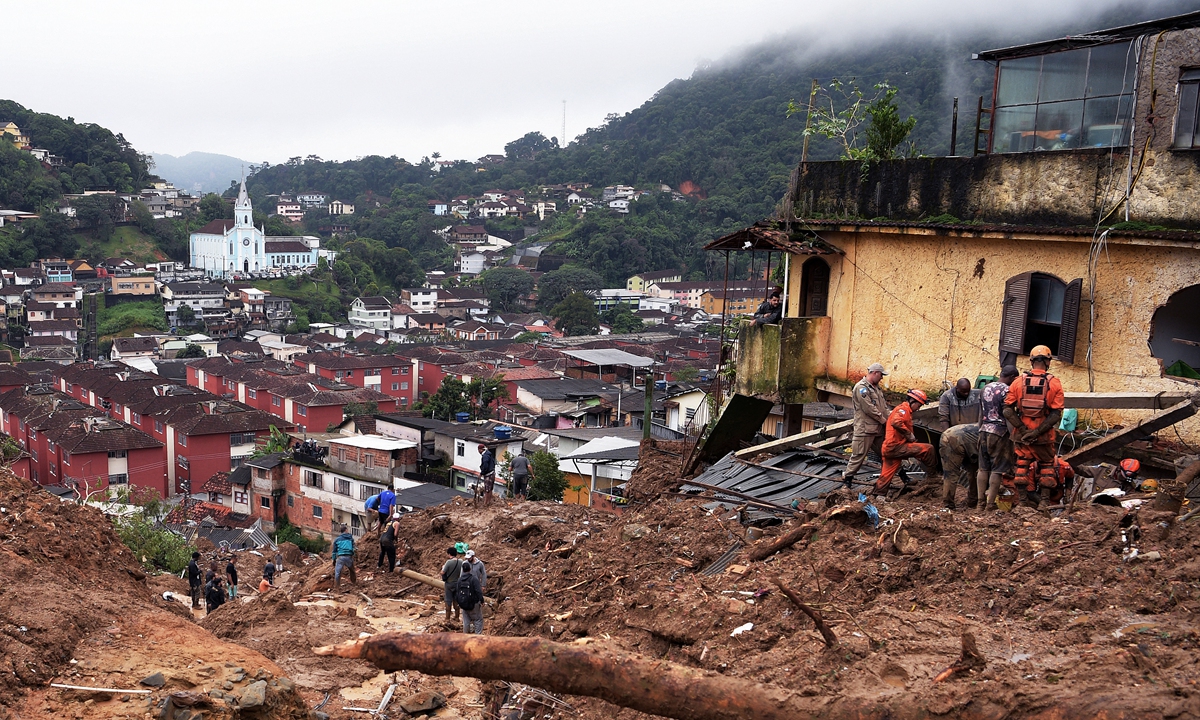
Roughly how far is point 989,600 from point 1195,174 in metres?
5.18

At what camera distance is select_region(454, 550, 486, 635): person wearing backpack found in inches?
368

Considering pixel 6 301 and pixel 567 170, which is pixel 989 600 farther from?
pixel 567 170

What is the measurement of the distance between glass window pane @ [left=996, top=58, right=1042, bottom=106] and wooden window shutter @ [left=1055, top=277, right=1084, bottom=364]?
2121mm

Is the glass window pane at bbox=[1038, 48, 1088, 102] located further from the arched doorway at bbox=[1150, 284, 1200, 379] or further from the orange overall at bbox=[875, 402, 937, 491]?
the orange overall at bbox=[875, 402, 937, 491]

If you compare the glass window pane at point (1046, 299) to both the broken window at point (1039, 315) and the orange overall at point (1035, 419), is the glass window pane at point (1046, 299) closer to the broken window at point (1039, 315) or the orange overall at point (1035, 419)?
the broken window at point (1039, 315)

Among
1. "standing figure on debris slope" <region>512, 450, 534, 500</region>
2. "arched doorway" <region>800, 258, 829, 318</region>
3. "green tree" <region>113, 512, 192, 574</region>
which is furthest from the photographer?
"green tree" <region>113, 512, 192, 574</region>

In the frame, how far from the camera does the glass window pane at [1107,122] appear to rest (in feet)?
30.7

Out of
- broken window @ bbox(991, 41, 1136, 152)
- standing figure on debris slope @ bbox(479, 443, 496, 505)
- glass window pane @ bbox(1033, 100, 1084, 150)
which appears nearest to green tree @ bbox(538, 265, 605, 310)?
standing figure on debris slope @ bbox(479, 443, 496, 505)

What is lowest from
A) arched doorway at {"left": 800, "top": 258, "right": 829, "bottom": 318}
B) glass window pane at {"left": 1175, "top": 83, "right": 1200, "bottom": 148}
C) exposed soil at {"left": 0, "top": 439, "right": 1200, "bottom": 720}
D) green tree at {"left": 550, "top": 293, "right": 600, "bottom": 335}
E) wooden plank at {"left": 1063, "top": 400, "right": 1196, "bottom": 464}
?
green tree at {"left": 550, "top": 293, "right": 600, "bottom": 335}

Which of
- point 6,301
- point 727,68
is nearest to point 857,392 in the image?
point 6,301

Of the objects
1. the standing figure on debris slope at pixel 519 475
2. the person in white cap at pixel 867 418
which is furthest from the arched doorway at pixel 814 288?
the standing figure on debris slope at pixel 519 475

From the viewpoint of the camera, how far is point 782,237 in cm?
1212

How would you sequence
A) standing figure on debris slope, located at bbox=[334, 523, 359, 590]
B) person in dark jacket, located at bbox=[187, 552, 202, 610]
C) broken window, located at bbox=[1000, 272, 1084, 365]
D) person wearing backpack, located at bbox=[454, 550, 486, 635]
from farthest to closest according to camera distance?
person in dark jacket, located at bbox=[187, 552, 202, 610] → standing figure on debris slope, located at bbox=[334, 523, 359, 590] → broken window, located at bbox=[1000, 272, 1084, 365] → person wearing backpack, located at bbox=[454, 550, 486, 635]

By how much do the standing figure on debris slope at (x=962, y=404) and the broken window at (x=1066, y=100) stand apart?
2957 mm
